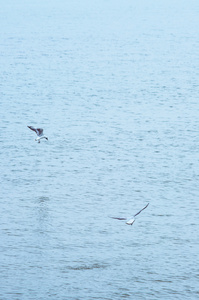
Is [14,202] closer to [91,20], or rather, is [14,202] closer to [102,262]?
[102,262]

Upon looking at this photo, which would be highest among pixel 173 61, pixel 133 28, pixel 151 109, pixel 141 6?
pixel 151 109

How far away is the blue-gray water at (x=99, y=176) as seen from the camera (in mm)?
Answer: 25922

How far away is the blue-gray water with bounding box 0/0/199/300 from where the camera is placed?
25922 millimetres

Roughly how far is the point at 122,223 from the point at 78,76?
1460 inches

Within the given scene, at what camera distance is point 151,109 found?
51.5m

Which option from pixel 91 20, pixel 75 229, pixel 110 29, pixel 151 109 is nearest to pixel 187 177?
pixel 75 229

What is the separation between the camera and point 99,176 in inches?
1421

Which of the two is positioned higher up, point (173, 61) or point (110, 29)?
point (173, 61)

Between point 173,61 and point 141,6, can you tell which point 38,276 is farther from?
point 141,6

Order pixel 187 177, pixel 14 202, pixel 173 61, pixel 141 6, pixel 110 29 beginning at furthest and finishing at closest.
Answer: pixel 141 6 < pixel 110 29 < pixel 173 61 < pixel 187 177 < pixel 14 202

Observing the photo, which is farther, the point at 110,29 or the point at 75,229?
the point at 110,29

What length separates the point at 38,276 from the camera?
2598cm

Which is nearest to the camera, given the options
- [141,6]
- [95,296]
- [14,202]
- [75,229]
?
[95,296]

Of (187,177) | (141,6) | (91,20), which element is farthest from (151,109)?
(141,6)
